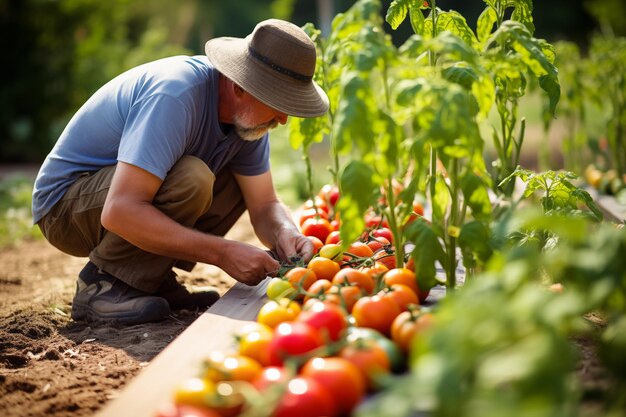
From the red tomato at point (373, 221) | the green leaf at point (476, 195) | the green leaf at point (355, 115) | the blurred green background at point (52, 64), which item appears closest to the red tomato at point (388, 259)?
the red tomato at point (373, 221)

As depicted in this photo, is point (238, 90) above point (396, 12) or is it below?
below

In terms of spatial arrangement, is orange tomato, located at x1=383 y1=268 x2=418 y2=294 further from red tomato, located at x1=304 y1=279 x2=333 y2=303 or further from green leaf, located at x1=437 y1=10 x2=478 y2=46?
green leaf, located at x1=437 y1=10 x2=478 y2=46

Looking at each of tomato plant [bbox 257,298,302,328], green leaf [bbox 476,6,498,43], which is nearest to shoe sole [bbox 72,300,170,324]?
tomato plant [bbox 257,298,302,328]

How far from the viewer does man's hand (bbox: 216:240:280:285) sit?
114 inches

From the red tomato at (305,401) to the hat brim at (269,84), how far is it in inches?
58.1

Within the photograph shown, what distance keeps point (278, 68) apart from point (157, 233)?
86 centimetres

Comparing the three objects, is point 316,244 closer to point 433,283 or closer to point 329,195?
point 329,195

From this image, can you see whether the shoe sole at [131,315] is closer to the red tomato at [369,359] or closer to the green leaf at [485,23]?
the red tomato at [369,359]

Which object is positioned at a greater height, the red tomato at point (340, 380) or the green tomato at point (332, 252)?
the red tomato at point (340, 380)

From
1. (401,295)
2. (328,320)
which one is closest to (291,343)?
(328,320)

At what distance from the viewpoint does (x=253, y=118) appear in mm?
3121

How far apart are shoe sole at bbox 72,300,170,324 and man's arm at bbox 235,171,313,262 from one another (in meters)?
0.60

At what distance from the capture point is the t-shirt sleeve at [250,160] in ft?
11.6

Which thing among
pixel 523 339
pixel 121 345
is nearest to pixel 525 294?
pixel 523 339
